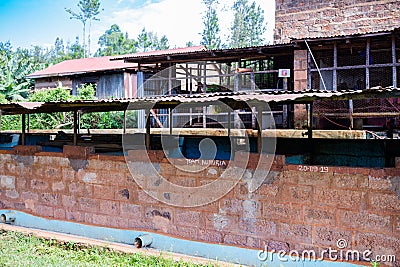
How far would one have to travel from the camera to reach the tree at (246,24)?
38000mm

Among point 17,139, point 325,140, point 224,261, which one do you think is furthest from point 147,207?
point 17,139

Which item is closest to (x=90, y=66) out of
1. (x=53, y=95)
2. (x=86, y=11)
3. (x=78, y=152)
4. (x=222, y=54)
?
(x=53, y=95)

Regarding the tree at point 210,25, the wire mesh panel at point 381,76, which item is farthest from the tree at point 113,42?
the wire mesh panel at point 381,76

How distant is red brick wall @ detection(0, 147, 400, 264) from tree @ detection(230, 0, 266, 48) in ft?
109

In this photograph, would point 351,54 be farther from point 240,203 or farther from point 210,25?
point 210,25

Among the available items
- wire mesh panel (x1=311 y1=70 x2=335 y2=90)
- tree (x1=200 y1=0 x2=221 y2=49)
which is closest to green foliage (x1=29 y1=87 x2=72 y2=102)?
wire mesh panel (x1=311 y1=70 x2=335 y2=90)

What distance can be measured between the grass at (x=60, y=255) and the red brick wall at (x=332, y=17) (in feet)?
31.0

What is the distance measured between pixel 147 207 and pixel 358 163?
3017 mm

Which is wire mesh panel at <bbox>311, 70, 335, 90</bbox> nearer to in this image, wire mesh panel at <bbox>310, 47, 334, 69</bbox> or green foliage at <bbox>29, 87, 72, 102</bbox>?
wire mesh panel at <bbox>310, 47, 334, 69</bbox>

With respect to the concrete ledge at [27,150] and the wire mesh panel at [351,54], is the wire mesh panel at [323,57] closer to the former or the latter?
the wire mesh panel at [351,54]

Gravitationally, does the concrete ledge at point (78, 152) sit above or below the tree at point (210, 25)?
below

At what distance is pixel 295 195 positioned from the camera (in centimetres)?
469

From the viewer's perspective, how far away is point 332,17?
1233cm

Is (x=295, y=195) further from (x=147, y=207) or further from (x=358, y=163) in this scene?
(x=147, y=207)
